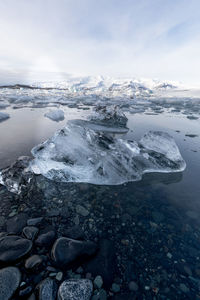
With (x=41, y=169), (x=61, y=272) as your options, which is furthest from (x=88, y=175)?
(x=61, y=272)

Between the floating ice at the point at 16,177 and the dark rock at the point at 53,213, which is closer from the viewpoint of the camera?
the dark rock at the point at 53,213

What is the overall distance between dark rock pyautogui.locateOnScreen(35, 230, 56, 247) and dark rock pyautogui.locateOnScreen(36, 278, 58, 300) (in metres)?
0.50

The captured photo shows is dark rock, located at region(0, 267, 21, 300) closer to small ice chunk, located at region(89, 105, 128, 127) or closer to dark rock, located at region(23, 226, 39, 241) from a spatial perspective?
dark rock, located at region(23, 226, 39, 241)

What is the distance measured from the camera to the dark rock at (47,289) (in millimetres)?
1552

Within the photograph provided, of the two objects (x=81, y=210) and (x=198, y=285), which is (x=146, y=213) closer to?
(x=198, y=285)

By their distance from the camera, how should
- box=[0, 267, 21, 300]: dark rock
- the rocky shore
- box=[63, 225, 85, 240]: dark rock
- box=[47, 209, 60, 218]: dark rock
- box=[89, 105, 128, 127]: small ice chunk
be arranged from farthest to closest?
box=[89, 105, 128, 127]: small ice chunk → box=[47, 209, 60, 218]: dark rock → box=[63, 225, 85, 240]: dark rock → the rocky shore → box=[0, 267, 21, 300]: dark rock

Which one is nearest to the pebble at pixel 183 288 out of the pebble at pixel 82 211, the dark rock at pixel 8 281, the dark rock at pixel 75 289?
the dark rock at pixel 75 289

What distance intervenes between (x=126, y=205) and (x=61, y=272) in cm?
174

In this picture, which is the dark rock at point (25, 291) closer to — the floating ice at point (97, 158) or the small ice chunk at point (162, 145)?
the floating ice at point (97, 158)

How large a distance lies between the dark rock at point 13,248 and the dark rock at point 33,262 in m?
0.12

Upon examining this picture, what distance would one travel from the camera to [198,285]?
1.81m

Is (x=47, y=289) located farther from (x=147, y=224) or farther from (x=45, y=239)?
(x=147, y=224)

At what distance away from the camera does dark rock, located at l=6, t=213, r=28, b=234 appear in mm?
2331

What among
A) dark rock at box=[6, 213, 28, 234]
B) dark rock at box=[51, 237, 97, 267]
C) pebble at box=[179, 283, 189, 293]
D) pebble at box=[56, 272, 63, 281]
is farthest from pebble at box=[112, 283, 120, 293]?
dark rock at box=[6, 213, 28, 234]
